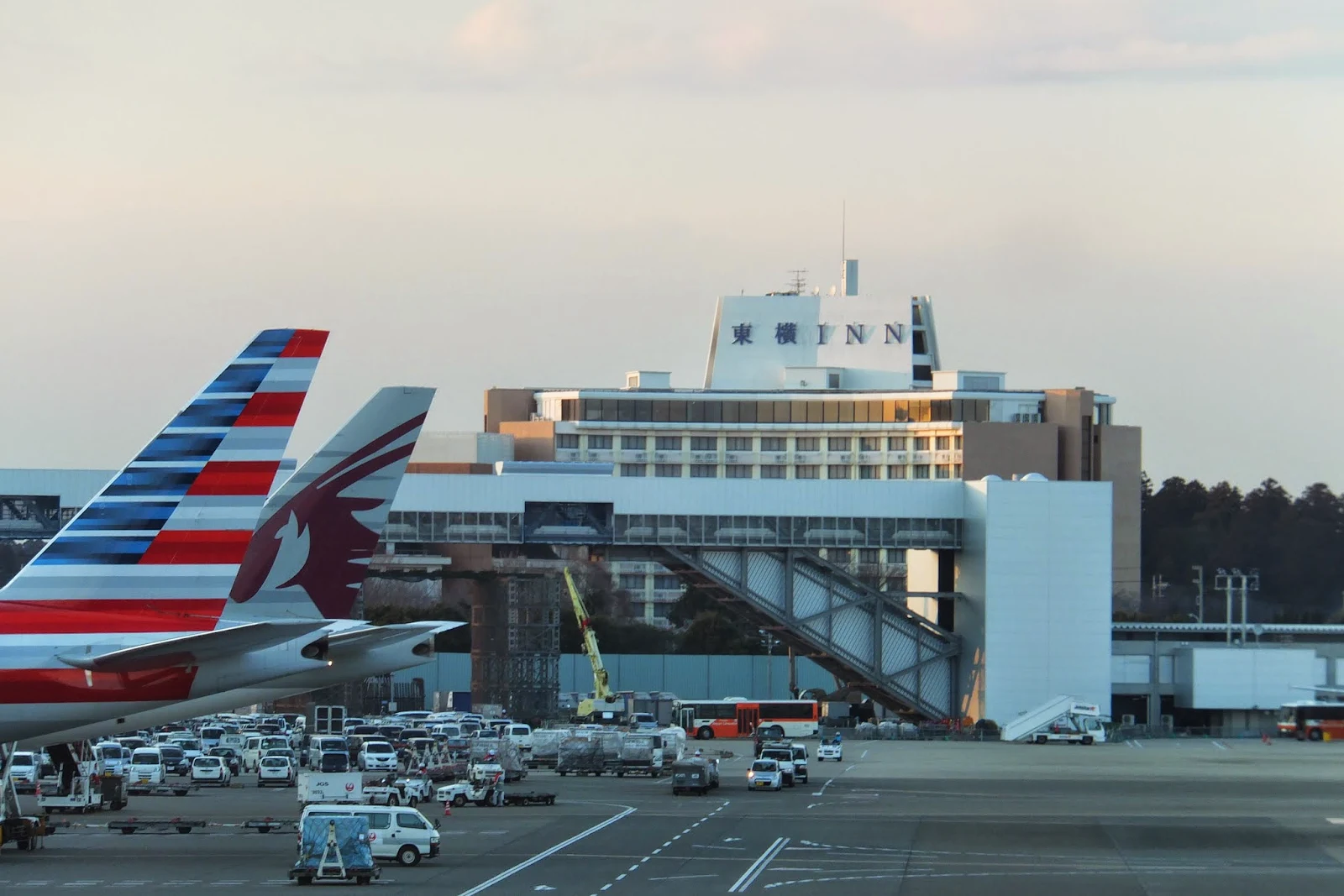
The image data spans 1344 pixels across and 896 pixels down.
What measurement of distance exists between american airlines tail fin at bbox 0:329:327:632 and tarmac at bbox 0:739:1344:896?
501cm

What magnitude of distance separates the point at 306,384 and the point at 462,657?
9415 centimetres

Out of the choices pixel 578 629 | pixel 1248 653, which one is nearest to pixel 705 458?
pixel 578 629

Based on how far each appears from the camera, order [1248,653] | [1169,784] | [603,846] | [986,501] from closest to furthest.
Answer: [603,846] < [1169,784] < [986,501] < [1248,653]

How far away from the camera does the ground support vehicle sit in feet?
118

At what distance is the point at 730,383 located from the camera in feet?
577

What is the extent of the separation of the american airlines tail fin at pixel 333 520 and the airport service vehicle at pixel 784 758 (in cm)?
2399

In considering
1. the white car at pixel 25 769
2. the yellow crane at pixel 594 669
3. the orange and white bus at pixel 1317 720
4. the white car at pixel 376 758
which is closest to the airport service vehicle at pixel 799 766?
the white car at pixel 376 758

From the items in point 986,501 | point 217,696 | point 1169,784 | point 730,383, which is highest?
point 730,383

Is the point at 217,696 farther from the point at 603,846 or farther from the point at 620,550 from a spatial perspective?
the point at 620,550

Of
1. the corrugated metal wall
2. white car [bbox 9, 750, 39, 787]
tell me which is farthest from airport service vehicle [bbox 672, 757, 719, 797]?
the corrugated metal wall

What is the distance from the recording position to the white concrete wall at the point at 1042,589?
9638 centimetres

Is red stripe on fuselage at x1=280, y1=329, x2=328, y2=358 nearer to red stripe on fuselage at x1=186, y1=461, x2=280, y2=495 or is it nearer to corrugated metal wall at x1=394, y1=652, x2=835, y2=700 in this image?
red stripe on fuselage at x1=186, y1=461, x2=280, y2=495

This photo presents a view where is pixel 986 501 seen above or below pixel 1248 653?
above

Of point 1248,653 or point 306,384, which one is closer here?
point 306,384
